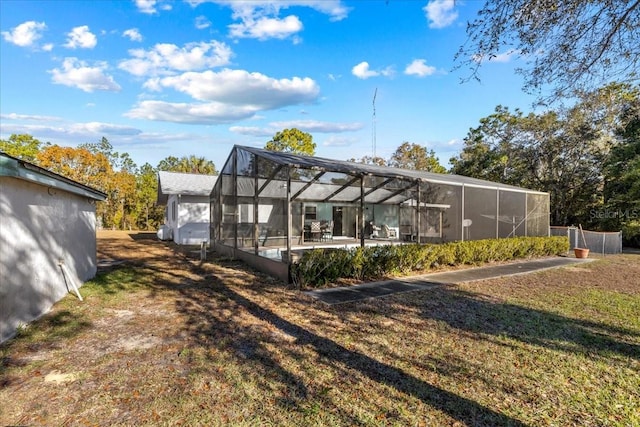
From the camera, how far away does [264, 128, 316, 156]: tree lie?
3139 centimetres

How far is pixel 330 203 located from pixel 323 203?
1.16 feet

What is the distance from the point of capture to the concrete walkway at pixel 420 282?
6188 millimetres

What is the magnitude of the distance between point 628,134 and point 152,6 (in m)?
20.7

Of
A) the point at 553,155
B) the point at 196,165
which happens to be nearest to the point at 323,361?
the point at 553,155

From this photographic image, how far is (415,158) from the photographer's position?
104ft

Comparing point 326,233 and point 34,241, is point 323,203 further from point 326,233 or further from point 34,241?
point 34,241

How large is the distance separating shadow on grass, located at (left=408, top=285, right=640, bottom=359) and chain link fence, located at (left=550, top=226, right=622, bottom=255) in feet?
37.8

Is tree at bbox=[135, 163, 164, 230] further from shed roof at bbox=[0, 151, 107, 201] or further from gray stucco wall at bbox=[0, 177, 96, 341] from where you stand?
shed roof at bbox=[0, 151, 107, 201]

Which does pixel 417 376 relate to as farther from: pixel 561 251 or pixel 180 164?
pixel 180 164

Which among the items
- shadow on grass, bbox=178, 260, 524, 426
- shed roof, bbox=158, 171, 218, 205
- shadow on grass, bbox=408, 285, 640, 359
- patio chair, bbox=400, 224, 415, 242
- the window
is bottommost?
shadow on grass, bbox=408, 285, 640, 359

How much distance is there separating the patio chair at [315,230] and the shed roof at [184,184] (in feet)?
19.8

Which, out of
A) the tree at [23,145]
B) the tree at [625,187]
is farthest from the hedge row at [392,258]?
the tree at [23,145]

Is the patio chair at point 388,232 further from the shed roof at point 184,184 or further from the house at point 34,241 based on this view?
the house at point 34,241

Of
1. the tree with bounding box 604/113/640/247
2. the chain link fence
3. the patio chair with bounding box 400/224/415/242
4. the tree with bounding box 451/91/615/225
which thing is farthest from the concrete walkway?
the tree with bounding box 451/91/615/225
